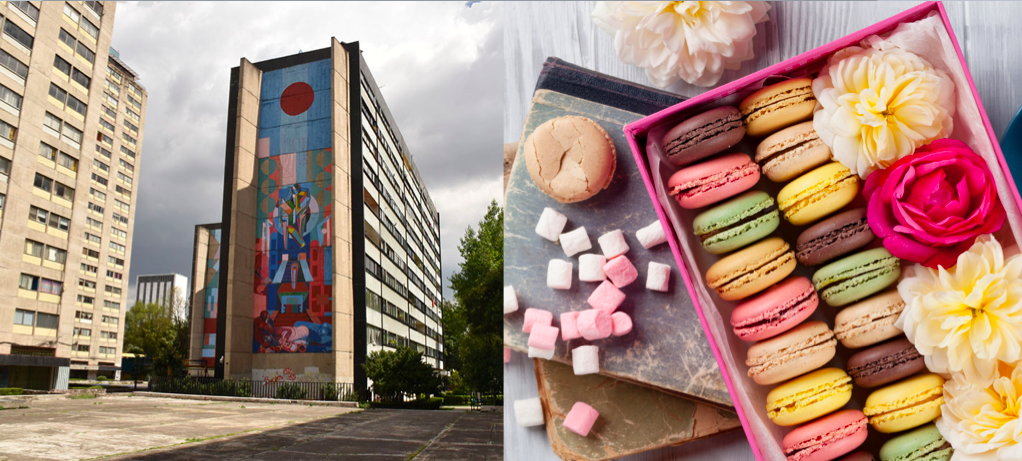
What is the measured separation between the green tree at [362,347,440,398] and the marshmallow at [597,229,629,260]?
3.88 m

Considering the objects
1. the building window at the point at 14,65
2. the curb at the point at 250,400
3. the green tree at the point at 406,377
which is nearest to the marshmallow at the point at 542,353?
the building window at the point at 14,65

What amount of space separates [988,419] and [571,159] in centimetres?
38

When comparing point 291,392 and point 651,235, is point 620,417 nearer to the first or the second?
point 651,235

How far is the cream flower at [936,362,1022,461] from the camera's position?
290 mm

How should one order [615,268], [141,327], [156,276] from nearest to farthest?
[615,268] < [141,327] < [156,276]

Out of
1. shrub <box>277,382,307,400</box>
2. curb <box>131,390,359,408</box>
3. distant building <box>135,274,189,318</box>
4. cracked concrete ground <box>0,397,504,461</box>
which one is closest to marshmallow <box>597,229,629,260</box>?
cracked concrete ground <box>0,397,504,461</box>

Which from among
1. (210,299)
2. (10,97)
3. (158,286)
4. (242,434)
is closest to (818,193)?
(242,434)

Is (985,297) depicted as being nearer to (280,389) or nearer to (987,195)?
(987,195)

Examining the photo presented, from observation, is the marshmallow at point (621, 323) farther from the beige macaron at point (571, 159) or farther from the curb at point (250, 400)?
the curb at point (250, 400)

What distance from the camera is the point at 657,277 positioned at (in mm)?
499

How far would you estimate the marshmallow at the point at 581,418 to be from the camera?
498mm

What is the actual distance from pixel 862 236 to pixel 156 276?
36.1 meters

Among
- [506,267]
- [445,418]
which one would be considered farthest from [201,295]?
[506,267]

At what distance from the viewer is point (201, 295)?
671 inches
